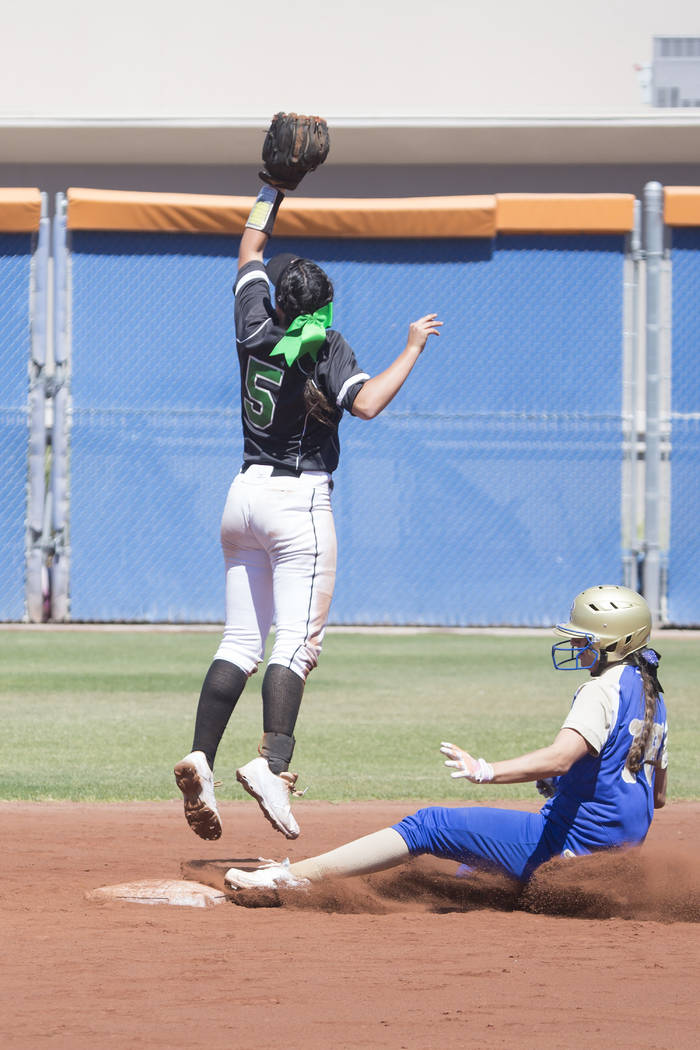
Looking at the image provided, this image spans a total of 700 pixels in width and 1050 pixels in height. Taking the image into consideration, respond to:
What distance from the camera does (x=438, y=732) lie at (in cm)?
880

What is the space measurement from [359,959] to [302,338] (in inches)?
88.2

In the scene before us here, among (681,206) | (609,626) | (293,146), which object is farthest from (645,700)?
(681,206)

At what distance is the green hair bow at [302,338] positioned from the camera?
5168 millimetres

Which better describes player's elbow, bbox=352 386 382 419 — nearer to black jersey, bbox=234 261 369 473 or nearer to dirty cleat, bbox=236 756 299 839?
black jersey, bbox=234 261 369 473

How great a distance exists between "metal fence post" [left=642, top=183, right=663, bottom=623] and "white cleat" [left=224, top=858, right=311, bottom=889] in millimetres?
10350

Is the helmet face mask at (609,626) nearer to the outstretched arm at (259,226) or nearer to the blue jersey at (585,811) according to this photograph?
the blue jersey at (585,811)

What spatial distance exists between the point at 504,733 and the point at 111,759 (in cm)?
234

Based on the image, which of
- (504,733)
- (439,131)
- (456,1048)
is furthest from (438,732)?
(439,131)

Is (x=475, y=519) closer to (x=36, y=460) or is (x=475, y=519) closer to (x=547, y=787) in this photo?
(x=36, y=460)

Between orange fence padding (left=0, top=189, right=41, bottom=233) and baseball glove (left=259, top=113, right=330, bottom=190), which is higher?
orange fence padding (left=0, top=189, right=41, bottom=233)

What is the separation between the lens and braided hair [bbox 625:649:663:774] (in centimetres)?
445

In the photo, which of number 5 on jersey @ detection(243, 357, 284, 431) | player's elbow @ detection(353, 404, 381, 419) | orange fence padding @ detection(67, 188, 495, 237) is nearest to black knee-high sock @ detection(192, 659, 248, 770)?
number 5 on jersey @ detection(243, 357, 284, 431)

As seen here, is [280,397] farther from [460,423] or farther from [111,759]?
[460,423]

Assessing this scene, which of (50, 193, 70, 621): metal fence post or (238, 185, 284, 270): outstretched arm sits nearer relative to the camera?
(238, 185, 284, 270): outstretched arm
